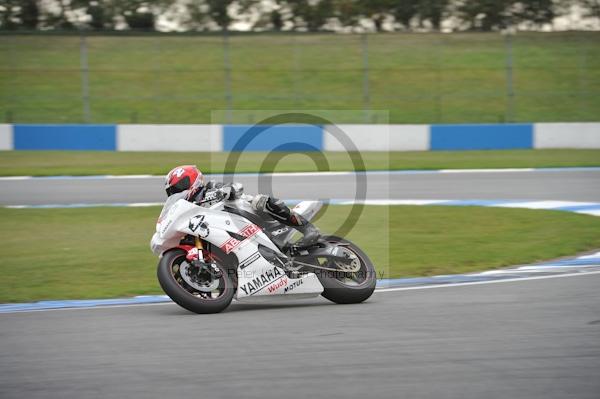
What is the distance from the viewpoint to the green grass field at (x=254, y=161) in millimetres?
20141

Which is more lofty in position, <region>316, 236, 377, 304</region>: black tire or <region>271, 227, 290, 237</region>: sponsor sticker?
<region>271, 227, 290, 237</region>: sponsor sticker

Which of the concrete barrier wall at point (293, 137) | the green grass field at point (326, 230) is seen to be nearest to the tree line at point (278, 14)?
the concrete barrier wall at point (293, 137)

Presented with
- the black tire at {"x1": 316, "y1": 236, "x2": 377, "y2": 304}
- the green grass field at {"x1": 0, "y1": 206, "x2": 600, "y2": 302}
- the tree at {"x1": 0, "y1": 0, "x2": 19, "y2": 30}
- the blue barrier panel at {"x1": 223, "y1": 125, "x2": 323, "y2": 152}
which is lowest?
the green grass field at {"x1": 0, "y1": 206, "x2": 600, "y2": 302}

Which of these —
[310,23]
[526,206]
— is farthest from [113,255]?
[310,23]

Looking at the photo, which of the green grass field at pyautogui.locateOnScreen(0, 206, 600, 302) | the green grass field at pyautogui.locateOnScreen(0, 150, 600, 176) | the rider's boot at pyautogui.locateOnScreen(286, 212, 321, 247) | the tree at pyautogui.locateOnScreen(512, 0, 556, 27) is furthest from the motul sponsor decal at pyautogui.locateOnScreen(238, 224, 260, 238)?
the tree at pyautogui.locateOnScreen(512, 0, 556, 27)

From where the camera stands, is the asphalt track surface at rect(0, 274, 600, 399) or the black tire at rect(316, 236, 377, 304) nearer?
the asphalt track surface at rect(0, 274, 600, 399)

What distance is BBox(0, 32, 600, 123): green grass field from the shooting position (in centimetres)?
2825

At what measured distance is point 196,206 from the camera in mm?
7035

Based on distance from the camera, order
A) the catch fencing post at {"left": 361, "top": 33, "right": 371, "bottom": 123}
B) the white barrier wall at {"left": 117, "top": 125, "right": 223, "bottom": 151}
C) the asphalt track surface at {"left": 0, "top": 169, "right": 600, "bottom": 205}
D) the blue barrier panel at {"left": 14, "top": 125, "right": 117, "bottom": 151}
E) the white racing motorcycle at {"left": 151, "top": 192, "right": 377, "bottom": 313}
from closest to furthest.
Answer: the white racing motorcycle at {"left": 151, "top": 192, "right": 377, "bottom": 313} < the asphalt track surface at {"left": 0, "top": 169, "right": 600, "bottom": 205} < the blue barrier panel at {"left": 14, "top": 125, "right": 117, "bottom": 151} < the white barrier wall at {"left": 117, "top": 125, "right": 223, "bottom": 151} < the catch fencing post at {"left": 361, "top": 33, "right": 371, "bottom": 123}

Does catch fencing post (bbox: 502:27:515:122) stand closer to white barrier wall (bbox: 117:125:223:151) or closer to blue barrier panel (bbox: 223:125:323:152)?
blue barrier panel (bbox: 223:125:323:152)

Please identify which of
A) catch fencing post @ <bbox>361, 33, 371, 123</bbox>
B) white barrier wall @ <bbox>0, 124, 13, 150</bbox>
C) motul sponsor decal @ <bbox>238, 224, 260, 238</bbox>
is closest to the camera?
motul sponsor decal @ <bbox>238, 224, 260, 238</bbox>

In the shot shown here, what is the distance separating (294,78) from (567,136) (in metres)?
8.60

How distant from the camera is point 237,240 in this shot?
7.07 metres

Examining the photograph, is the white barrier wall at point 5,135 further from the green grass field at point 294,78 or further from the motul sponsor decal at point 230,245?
the motul sponsor decal at point 230,245
